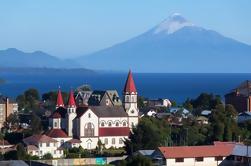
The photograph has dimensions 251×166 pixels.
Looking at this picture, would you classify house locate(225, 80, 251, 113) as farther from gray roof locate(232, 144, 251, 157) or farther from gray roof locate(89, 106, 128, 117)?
gray roof locate(232, 144, 251, 157)

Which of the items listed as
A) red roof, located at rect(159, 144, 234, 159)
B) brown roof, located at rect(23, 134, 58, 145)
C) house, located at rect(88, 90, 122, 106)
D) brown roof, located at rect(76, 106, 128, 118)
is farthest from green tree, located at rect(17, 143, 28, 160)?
house, located at rect(88, 90, 122, 106)

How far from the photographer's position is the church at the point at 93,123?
4244cm

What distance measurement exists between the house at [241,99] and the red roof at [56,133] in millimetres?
20896

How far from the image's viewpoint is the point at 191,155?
106 ft

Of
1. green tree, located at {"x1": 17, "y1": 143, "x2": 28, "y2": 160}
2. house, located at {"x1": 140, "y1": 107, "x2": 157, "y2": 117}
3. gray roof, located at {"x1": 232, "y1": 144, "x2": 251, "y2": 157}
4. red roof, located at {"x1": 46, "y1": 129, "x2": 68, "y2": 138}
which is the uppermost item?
house, located at {"x1": 140, "y1": 107, "x2": 157, "y2": 117}

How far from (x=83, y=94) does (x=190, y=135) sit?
1606 centimetres

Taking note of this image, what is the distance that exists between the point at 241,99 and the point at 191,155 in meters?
28.6

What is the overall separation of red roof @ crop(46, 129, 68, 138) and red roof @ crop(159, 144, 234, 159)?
10.5 m

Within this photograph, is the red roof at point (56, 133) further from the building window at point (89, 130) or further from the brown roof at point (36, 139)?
the building window at point (89, 130)

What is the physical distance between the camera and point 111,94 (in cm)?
5112

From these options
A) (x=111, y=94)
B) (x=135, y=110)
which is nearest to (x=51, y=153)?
(x=135, y=110)

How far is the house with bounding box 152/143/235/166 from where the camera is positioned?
31906mm

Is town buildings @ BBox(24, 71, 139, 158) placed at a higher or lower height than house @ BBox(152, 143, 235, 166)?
higher

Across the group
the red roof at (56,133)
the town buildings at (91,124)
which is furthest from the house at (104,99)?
the red roof at (56,133)
